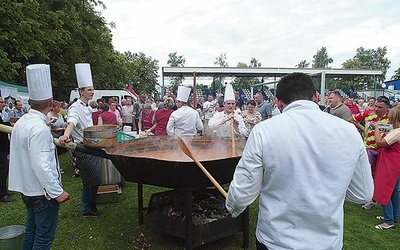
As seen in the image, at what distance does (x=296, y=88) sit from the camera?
61.8 inches

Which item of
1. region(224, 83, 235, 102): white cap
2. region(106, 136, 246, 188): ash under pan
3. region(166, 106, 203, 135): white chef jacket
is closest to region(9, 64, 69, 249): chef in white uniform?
region(106, 136, 246, 188): ash under pan

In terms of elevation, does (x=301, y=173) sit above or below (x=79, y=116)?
below

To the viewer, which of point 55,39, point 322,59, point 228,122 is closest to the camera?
point 228,122

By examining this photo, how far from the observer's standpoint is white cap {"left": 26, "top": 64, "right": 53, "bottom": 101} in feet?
8.13

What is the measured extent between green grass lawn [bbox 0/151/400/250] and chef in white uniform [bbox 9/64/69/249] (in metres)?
Answer: 1.13

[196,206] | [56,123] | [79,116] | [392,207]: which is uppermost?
[79,116]

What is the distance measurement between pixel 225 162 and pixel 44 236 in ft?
5.47

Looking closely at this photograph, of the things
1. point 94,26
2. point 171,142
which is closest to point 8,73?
point 94,26

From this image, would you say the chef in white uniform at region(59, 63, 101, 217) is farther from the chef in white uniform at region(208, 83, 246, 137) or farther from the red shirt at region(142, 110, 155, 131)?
the red shirt at region(142, 110, 155, 131)

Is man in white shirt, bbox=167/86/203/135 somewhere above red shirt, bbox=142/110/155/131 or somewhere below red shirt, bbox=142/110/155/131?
above

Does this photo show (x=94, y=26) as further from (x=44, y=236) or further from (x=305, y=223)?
(x=305, y=223)

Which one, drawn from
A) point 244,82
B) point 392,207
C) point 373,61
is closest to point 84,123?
point 392,207

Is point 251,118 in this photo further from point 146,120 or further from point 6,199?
point 6,199

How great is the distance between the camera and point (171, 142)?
162 inches
